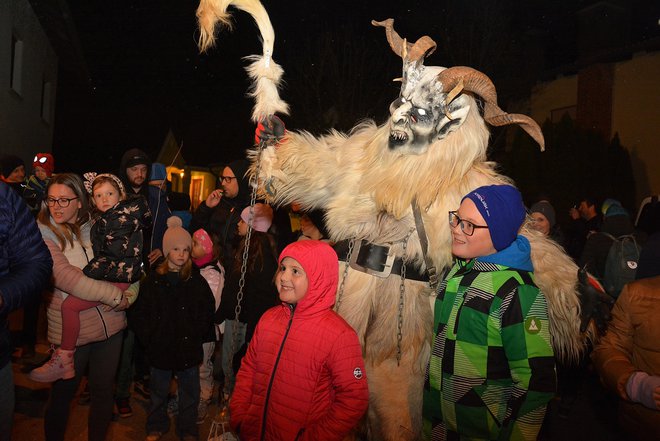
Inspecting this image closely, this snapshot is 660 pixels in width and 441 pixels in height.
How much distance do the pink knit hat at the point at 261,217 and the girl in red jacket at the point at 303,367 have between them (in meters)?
2.01

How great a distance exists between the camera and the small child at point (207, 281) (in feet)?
14.3

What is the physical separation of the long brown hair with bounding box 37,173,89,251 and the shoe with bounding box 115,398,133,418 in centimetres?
184

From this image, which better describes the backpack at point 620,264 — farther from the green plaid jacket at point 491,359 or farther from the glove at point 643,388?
the green plaid jacket at point 491,359

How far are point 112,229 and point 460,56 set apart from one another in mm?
12240

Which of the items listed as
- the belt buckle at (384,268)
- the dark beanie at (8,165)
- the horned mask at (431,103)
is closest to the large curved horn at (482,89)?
the horned mask at (431,103)

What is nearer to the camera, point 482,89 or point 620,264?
point 482,89

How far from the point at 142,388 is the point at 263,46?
3.74 meters

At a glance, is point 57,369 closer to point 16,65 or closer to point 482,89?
point 482,89

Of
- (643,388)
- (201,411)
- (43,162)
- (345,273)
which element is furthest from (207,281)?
(43,162)

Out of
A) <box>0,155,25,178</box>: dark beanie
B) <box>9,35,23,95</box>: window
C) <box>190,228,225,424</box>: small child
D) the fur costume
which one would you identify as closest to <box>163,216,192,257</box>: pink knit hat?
<box>190,228,225,424</box>: small child

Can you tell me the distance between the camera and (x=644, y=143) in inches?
565

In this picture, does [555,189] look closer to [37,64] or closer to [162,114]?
[162,114]

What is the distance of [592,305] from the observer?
8.64ft

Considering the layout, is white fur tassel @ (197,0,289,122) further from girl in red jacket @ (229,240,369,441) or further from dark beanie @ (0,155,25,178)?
dark beanie @ (0,155,25,178)
